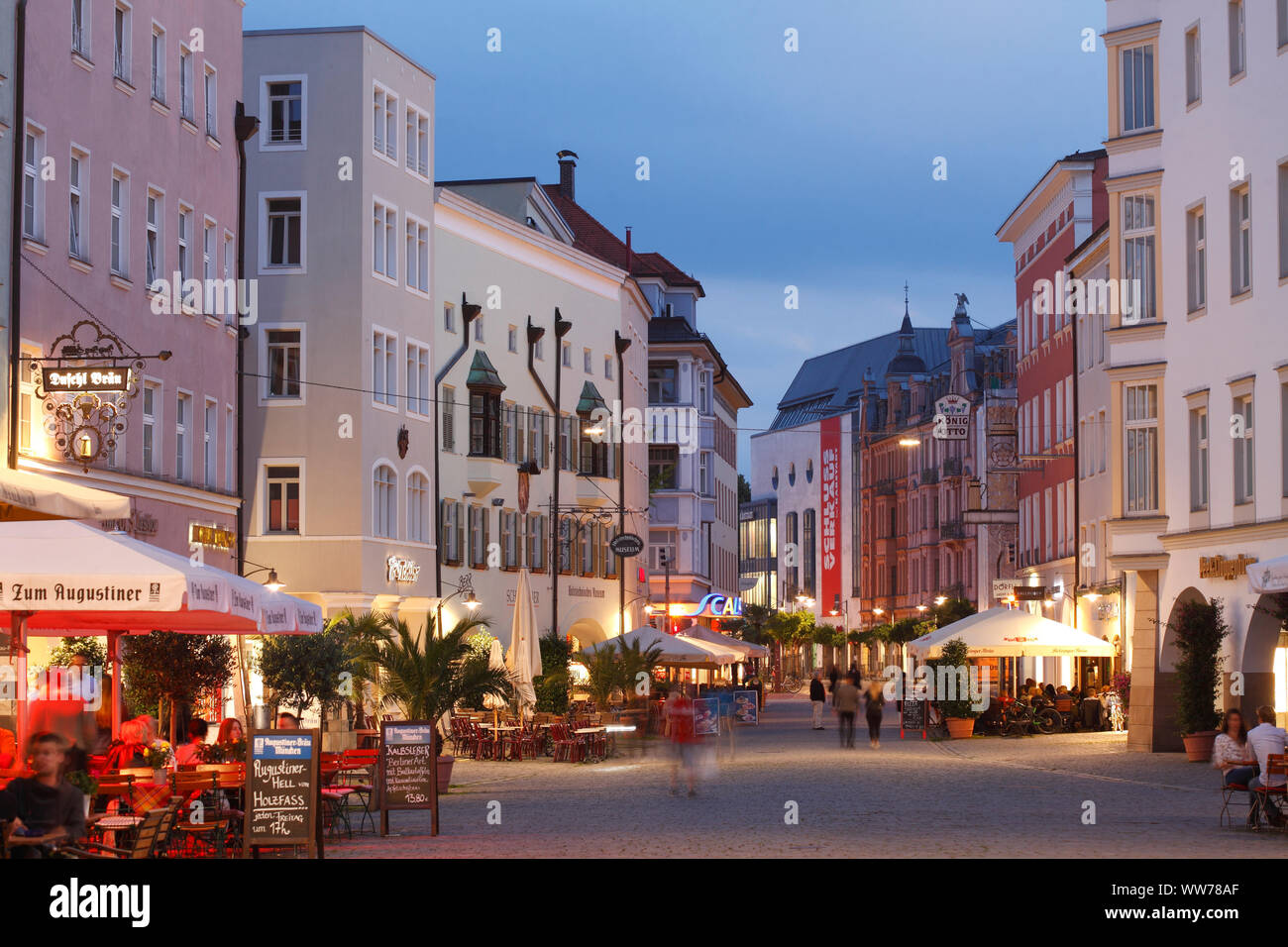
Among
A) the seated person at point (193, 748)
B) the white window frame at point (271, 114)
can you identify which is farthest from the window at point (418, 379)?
the seated person at point (193, 748)

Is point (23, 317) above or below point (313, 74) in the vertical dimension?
below

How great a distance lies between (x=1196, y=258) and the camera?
35750mm

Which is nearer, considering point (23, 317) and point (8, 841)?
point (8, 841)

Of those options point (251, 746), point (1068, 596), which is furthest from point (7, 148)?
point (1068, 596)

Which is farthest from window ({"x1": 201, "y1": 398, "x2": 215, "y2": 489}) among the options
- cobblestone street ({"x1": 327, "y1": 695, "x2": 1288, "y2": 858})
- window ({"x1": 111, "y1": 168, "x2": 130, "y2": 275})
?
cobblestone street ({"x1": 327, "y1": 695, "x2": 1288, "y2": 858})

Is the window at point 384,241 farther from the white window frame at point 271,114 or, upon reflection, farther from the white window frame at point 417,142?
the white window frame at point 271,114

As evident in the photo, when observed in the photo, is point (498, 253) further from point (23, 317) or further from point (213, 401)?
point (23, 317)

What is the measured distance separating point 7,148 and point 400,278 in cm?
2109

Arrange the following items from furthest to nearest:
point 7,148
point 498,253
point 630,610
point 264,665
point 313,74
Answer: point 630,610
point 498,253
point 313,74
point 264,665
point 7,148

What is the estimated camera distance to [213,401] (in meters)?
37.2

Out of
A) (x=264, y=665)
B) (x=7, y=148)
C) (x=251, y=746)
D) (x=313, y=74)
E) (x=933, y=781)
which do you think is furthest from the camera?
(x=313, y=74)

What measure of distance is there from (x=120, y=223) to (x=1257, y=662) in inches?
812

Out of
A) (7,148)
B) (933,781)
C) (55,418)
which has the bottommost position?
(933,781)

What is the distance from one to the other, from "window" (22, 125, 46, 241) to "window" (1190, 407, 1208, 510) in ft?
66.8
